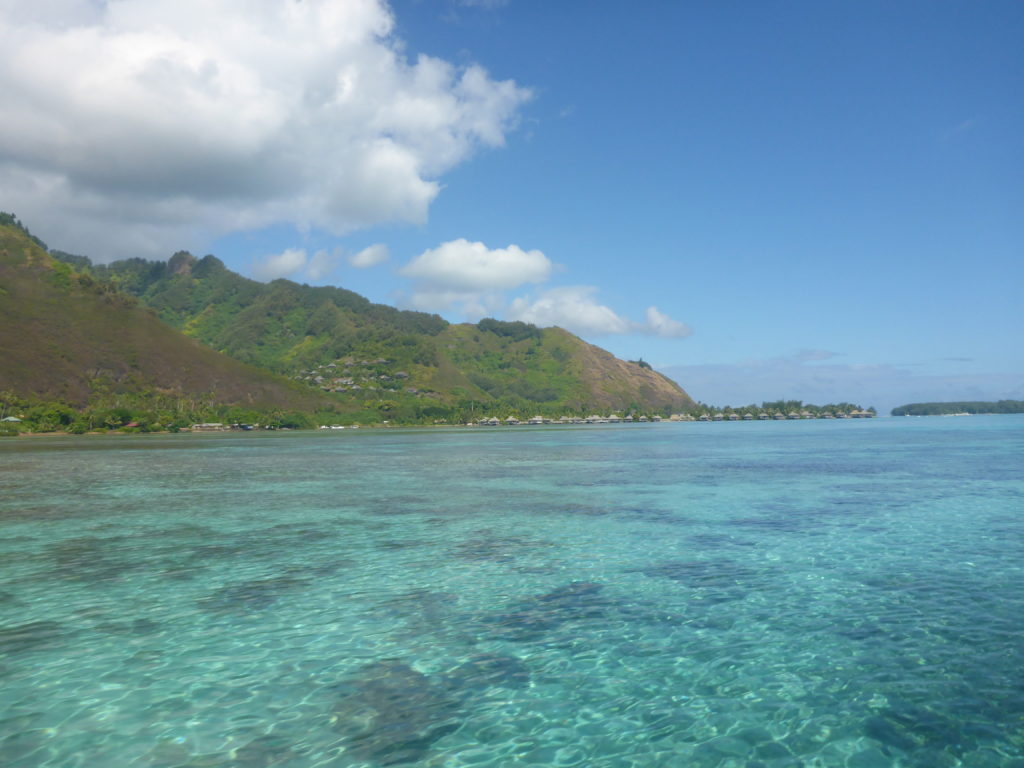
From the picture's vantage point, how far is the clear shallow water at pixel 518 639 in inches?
344

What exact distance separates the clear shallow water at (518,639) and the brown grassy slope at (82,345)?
144 meters

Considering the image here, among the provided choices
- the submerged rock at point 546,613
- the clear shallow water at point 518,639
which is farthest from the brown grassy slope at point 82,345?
the submerged rock at point 546,613

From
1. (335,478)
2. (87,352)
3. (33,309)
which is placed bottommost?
(335,478)

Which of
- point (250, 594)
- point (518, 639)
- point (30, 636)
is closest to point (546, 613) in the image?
point (518, 639)

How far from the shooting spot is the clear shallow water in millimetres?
8750

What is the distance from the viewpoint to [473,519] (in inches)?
1083

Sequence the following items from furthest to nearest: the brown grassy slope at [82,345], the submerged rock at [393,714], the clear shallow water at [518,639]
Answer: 1. the brown grassy slope at [82,345]
2. the clear shallow water at [518,639]
3. the submerged rock at [393,714]

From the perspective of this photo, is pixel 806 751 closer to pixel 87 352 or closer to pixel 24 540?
pixel 24 540

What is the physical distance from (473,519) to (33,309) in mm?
175096

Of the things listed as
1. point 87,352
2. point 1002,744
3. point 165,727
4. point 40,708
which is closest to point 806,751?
point 1002,744

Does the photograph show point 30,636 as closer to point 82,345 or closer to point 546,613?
point 546,613

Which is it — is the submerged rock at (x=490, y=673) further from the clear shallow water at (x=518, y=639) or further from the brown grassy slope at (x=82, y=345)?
the brown grassy slope at (x=82, y=345)

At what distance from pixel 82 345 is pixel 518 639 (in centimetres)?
17993

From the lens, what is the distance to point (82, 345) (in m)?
159
